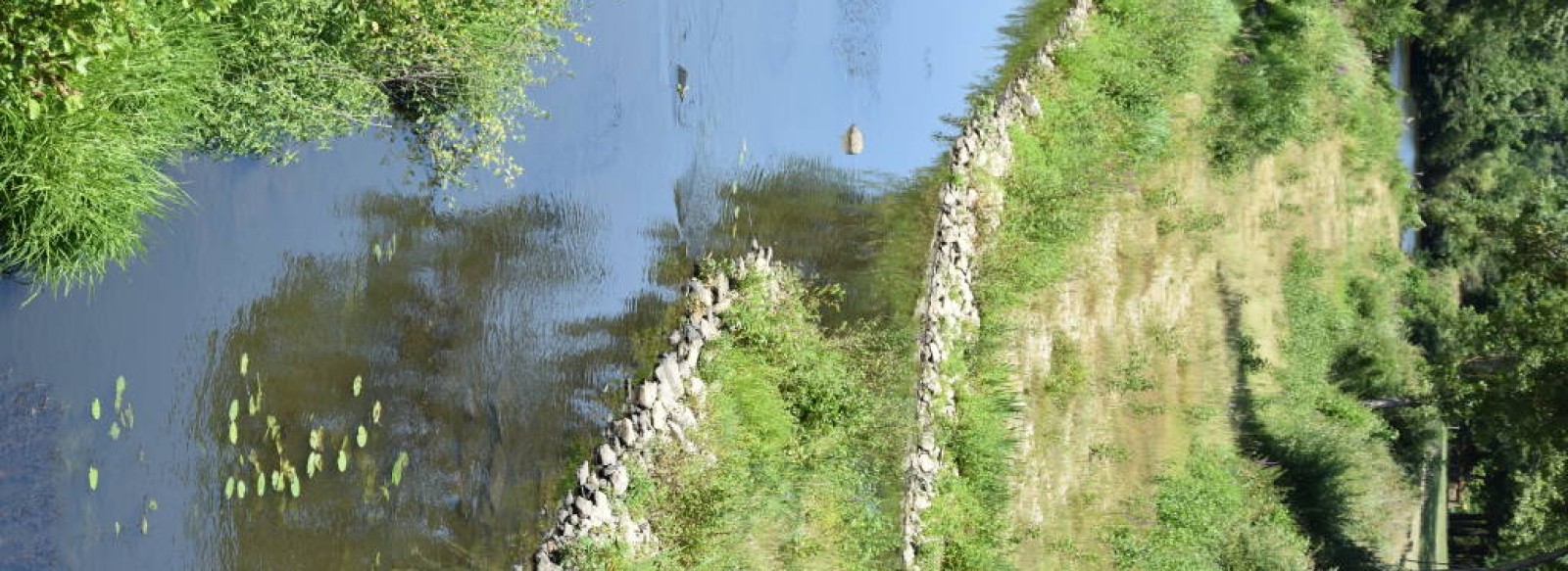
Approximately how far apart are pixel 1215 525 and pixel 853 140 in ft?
24.9

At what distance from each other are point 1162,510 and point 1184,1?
7892 millimetres

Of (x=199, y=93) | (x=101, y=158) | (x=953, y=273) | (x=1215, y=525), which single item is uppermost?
(x=199, y=93)

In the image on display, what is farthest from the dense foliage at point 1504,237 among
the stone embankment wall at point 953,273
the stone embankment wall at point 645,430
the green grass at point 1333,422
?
the stone embankment wall at point 645,430

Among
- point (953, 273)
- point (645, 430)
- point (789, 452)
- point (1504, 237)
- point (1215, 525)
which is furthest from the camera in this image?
point (1215, 525)

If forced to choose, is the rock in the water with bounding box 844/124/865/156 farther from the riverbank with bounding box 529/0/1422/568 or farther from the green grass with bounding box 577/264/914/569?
the green grass with bounding box 577/264/914/569

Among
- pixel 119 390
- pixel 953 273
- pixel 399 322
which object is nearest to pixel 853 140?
pixel 953 273

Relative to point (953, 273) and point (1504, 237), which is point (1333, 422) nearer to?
point (1504, 237)

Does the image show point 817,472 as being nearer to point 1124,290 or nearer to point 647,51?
point 647,51

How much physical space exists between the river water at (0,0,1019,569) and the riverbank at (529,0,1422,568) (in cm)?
109

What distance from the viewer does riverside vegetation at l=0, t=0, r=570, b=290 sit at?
264 inches

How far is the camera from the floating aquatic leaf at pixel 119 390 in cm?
775

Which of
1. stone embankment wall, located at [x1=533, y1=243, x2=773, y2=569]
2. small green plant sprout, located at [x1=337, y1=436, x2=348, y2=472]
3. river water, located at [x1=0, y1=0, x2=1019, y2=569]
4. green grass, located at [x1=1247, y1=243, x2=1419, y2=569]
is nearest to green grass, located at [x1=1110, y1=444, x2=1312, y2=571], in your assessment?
green grass, located at [x1=1247, y1=243, x2=1419, y2=569]

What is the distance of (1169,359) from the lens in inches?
734

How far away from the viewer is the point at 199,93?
795cm
